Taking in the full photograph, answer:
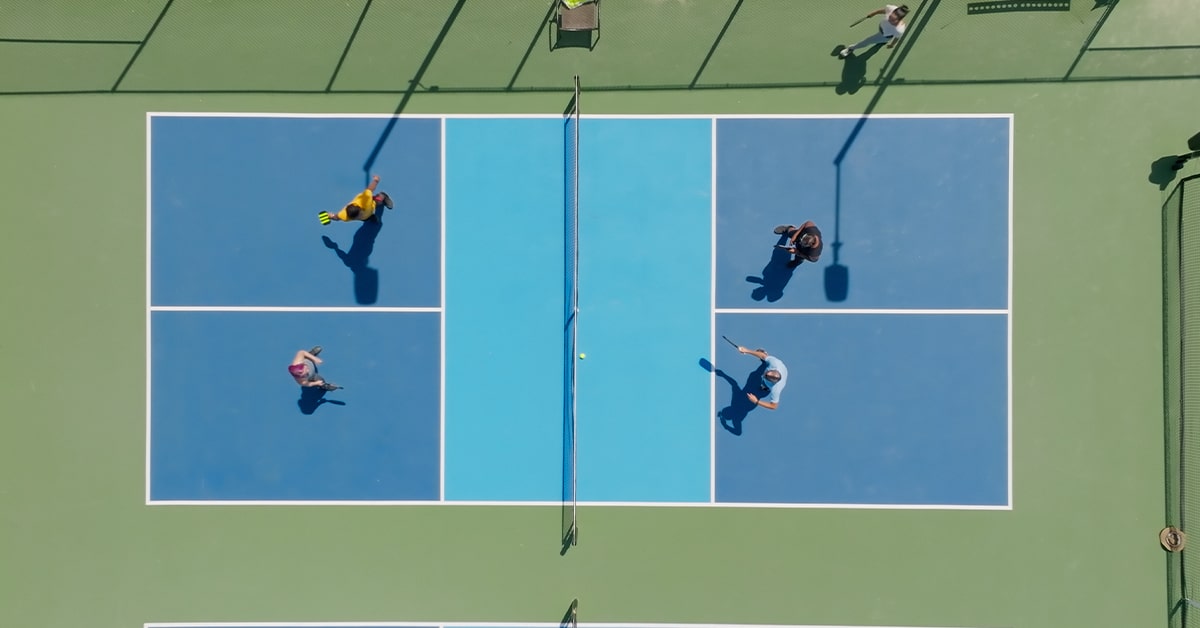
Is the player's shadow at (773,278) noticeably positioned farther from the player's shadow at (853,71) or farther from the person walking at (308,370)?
the person walking at (308,370)

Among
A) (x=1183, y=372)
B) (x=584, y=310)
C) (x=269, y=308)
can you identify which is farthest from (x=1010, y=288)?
(x=269, y=308)

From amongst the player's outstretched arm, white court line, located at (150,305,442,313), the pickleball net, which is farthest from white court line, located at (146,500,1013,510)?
white court line, located at (150,305,442,313)

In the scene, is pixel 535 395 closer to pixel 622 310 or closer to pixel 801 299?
pixel 622 310

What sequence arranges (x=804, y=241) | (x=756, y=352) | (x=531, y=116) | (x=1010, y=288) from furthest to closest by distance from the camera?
(x=531, y=116)
(x=1010, y=288)
(x=756, y=352)
(x=804, y=241)

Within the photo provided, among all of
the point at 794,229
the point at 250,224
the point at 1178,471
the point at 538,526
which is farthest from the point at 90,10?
the point at 1178,471

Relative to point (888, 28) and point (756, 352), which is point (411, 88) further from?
point (888, 28)

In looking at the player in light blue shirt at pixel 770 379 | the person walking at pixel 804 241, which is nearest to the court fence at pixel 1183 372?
the person walking at pixel 804 241

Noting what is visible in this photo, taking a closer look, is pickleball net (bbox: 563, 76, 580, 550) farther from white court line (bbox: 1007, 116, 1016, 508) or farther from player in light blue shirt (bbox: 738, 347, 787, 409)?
white court line (bbox: 1007, 116, 1016, 508)
